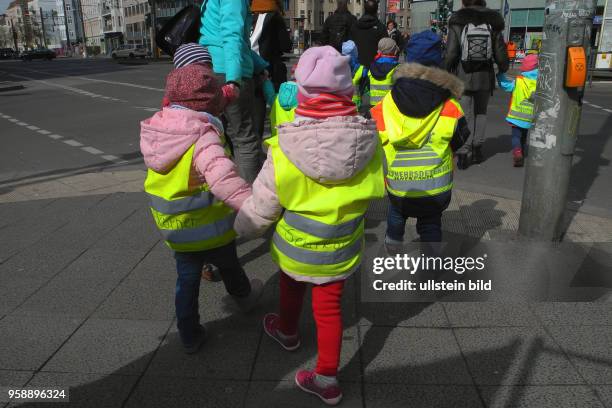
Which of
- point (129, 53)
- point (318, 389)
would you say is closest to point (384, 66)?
point (318, 389)

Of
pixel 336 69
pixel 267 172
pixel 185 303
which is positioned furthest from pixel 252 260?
pixel 336 69

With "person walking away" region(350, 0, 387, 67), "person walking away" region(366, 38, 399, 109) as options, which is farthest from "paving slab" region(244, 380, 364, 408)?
"person walking away" region(350, 0, 387, 67)

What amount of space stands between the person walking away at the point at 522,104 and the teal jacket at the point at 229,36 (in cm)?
354

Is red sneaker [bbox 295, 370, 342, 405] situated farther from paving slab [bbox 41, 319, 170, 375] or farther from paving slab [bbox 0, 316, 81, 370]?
paving slab [bbox 0, 316, 81, 370]

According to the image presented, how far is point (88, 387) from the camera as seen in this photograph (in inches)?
97.8

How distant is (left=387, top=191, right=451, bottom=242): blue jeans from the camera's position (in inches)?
127

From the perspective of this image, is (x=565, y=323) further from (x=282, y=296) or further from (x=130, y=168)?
(x=130, y=168)

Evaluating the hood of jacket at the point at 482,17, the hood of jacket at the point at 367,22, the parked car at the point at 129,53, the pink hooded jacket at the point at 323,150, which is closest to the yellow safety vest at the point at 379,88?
the hood of jacket at the point at 482,17

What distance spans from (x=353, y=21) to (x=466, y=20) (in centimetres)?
224

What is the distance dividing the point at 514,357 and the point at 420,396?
24.7 inches

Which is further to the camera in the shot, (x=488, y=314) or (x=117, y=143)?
(x=117, y=143)

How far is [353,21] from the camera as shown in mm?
7875

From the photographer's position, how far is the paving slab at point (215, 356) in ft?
8.48

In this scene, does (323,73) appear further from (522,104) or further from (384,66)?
(522,104)
